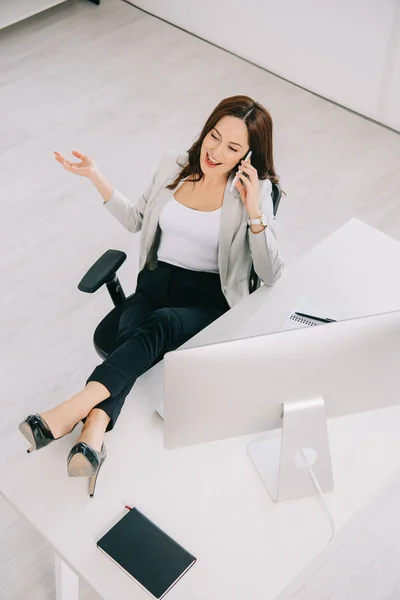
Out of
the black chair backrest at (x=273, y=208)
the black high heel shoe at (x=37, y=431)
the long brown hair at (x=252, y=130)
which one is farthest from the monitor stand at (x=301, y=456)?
the long brown hair at (x=252, y=130)

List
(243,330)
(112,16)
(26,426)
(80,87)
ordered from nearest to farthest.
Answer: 1. (26,426)
2. (243,330)
3. (80,87)
4. (112,16)

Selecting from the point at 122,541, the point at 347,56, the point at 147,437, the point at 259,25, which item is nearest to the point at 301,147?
the point at 347,56

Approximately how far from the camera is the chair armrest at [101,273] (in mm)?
2584

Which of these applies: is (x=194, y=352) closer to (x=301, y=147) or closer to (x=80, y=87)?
(x=301, y=147)

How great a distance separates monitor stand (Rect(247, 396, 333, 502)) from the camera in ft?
6.31

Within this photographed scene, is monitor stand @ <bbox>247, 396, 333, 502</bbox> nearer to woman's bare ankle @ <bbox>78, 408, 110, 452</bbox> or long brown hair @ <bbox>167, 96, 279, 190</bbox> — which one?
woman's bare ankle @ <bbox>78, 408, 110, 452</bbox>

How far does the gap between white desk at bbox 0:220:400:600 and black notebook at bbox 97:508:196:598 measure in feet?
0.08

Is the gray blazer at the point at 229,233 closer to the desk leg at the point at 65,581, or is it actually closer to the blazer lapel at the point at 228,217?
the blazer lapel at the point at 228,217

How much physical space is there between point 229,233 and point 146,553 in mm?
1146

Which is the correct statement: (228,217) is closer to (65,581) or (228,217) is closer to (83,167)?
(83,167)

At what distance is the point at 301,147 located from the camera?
15.1ft

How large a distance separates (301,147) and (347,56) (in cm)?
70

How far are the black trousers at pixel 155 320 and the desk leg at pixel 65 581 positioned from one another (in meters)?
0.40

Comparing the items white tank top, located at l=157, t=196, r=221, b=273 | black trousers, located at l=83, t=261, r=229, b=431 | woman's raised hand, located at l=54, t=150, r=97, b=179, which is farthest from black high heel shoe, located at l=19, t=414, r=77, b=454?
woman's raised hand, located at l=54, t=150, r=97, b=179
